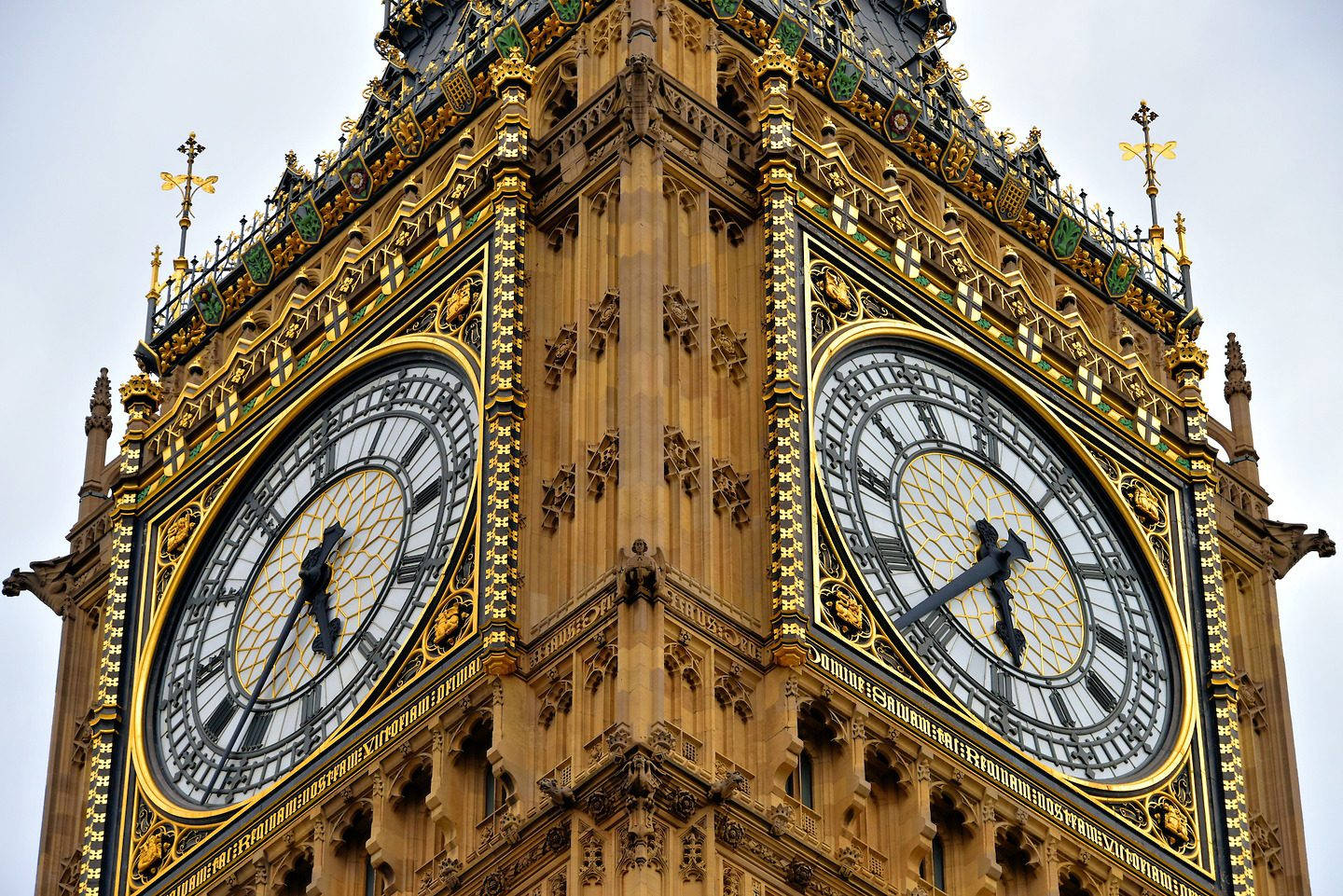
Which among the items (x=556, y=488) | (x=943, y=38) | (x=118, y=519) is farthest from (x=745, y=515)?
(x=943, y=38)

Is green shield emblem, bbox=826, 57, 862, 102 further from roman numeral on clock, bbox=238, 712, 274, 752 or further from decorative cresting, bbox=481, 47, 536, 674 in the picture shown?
roman numeral on clock, bbox=238, 712, 274, 752

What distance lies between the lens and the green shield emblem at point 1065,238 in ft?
130

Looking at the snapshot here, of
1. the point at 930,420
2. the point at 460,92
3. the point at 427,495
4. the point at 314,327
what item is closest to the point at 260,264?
the point at 314,327

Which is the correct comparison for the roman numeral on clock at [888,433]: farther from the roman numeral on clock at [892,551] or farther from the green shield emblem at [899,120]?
the green shield emblem at [899,120]

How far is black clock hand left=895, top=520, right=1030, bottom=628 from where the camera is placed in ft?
112

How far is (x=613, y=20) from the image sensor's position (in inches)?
1468

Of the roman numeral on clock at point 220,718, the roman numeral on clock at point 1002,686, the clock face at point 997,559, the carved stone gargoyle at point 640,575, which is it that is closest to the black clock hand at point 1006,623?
the clock face at point 997,559

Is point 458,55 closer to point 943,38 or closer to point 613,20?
point 613,20

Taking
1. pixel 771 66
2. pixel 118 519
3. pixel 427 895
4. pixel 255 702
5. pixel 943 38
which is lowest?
pixel 427 895

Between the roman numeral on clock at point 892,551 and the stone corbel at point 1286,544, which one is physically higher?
the stone corbel at point 1286,544

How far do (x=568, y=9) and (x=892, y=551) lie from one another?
623 cm

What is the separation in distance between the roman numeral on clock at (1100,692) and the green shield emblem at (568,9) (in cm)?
722

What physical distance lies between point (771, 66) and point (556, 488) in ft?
17.0

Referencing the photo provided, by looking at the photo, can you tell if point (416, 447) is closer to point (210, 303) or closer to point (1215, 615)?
point (210, 303)
